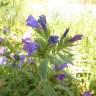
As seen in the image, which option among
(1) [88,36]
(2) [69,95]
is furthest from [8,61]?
(1) [88,36]

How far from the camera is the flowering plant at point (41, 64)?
4.94 ft

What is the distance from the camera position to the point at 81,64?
3008mm

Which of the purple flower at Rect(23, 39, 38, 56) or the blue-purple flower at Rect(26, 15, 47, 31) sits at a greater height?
the blue-purple flower at Rect(26, 15, 47, 31)

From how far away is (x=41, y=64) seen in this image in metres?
1.47

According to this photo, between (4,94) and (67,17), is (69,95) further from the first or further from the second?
(67,17)

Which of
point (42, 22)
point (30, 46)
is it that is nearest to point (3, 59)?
point (30, 46)

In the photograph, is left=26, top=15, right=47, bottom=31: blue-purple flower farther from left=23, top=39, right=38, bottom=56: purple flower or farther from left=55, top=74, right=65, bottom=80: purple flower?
left=55, top=74, right=65, bottom=80: purple flower

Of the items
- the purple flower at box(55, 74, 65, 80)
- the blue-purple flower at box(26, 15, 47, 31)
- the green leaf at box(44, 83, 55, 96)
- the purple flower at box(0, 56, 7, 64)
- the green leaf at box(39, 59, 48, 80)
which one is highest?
the blue-purple flower at box(26, 15, 47, 31)

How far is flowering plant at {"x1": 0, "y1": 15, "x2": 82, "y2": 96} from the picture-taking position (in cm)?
151

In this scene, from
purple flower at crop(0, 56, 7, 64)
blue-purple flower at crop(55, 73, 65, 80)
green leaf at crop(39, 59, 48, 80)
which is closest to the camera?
green leaf at crop(39, 59, 48, 80)

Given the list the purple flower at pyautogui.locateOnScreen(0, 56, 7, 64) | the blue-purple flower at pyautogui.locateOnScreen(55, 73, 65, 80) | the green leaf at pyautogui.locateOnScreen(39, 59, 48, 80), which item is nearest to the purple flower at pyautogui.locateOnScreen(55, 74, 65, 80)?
the blue-purple flower at pyautogui.locateOnScreen(55, 73, 65, 80)

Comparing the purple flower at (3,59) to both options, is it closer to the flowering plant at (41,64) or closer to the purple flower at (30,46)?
the flowering plant at (41,64)

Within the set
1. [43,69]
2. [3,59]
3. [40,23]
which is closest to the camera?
[43,69]

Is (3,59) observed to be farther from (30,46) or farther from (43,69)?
(43,69)
